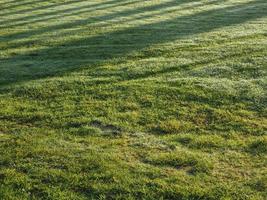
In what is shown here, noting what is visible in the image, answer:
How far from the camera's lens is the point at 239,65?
592 inches

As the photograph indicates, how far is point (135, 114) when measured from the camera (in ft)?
37.4

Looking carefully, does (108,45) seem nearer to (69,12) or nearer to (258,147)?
(258,147)

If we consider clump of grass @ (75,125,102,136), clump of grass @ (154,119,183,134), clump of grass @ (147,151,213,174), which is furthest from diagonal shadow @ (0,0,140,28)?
clump of grass @ (147,151,213,174)

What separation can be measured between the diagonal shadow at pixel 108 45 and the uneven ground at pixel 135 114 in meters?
0.07

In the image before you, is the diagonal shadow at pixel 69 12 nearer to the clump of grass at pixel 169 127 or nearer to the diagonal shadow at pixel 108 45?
the diagonal shadow at pixel 108 45

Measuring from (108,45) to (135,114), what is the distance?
7.67 metres

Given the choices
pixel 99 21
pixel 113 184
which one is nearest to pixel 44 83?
pixel 113 184

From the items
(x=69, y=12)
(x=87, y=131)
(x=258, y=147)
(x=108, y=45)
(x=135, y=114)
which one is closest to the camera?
(x=258, y=147)

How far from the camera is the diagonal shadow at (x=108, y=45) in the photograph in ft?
51.0

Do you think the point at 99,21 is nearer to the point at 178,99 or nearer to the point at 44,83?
the point at 44,83

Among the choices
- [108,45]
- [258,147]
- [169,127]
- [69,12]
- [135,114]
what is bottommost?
[258,147]

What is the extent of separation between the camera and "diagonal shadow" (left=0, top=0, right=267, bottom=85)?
15531mm

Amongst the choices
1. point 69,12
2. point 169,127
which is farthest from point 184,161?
point 69,12

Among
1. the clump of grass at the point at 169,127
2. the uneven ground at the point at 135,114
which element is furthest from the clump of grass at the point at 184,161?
the clump of grass at the point at 169,127
